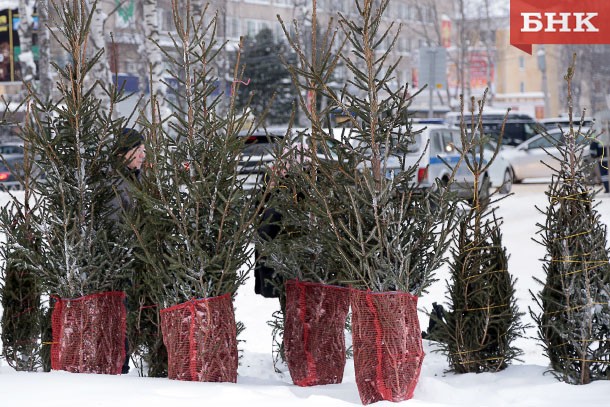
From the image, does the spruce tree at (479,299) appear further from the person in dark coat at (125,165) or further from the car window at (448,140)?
the car window at (448,140)

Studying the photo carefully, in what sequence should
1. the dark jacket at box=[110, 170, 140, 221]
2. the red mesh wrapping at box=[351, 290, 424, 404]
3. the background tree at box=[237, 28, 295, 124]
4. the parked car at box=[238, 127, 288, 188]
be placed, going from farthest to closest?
the background tree at box=[237, 28, 295, 124] < the dark jacket at box=[110, 170, 140, 221] < the parked car at box=[238, 127, 288, 188] < the red mesh wrapping at box=[351, 290, 424, 404]

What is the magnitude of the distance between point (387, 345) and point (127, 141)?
2.54m

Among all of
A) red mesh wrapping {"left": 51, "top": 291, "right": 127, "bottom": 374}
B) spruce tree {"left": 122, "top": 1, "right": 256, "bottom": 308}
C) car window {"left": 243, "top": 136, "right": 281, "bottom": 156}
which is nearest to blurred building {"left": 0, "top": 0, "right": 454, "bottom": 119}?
car window {"left": 243, "top": 136, "right": 281, "bottom": 156}

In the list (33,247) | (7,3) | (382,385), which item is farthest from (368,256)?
(7,3)

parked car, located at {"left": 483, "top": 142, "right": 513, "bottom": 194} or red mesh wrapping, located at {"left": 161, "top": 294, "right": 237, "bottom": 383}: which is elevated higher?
red mesh wrapping, located at {"left": 161, "top": 294, "right": 237, "bottom": 383}

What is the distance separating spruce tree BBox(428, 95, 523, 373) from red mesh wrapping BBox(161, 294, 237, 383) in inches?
55.2

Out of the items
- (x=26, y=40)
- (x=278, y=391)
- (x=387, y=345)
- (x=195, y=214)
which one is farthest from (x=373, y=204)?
(x=26, y=40)

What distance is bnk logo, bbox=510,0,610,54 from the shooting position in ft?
25.5

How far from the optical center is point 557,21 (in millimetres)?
7809

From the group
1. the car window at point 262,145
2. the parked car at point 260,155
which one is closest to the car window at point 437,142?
the parked car at point 260,155

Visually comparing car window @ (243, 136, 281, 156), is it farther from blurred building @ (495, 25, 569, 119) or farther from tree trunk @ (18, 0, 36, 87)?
blurred building @ (495, 25, 569, 119)

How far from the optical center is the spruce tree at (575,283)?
23.0 ft

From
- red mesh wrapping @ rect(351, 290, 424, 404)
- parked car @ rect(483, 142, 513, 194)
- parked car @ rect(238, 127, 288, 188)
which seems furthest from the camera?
parked car @ rect(483, 142, 513, 194)

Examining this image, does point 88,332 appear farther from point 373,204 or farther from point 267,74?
point 267,74
